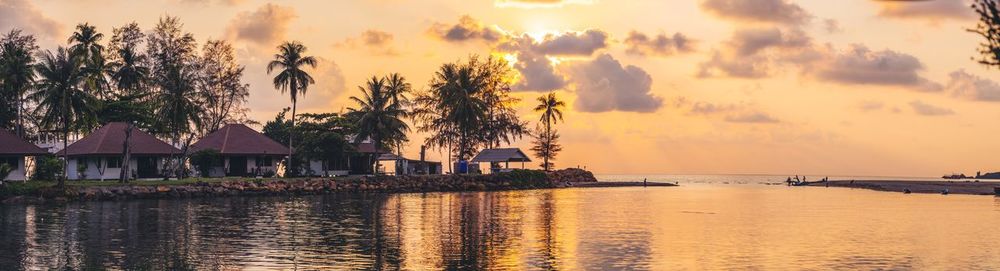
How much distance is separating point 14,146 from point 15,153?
1.64m

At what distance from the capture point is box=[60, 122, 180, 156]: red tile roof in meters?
92.6

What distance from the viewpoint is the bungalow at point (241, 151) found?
343 feet

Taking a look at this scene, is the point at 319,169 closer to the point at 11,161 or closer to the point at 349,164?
the point at 349,164

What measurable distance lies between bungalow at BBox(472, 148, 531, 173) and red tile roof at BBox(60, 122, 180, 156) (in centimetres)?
4790

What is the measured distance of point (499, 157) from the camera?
133125 mm

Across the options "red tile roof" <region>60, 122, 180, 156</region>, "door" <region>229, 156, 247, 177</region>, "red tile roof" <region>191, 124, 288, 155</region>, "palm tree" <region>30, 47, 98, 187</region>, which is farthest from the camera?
"door" <region>229, 156, 247, 177</region>

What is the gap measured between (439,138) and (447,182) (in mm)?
16104

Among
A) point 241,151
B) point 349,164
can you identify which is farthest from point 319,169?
point 241,151

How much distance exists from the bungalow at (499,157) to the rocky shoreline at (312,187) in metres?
2.09

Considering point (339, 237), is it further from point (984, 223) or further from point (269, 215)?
point (984, 223)

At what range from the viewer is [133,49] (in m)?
107

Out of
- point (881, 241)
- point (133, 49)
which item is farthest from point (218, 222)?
point (133, 49)

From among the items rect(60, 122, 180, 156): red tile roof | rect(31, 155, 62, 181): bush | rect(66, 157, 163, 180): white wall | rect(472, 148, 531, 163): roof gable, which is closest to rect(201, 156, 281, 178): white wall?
rect(60, 122, 180, 156): red tile roof

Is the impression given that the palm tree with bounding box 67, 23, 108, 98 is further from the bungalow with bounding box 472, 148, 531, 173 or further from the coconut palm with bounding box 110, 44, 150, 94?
the bungalow with bounding box 472, 148, 531, 173
